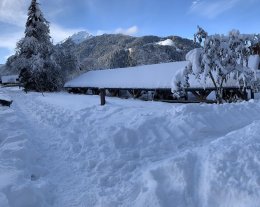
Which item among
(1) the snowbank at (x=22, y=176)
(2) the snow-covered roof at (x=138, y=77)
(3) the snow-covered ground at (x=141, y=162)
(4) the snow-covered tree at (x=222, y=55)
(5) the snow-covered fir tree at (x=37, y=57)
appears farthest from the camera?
(5) the snow-covered fir tree at (x=37, y=57)

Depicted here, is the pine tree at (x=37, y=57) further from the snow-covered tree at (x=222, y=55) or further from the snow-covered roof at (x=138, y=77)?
the snow-covered tree at (x=222, y=55)

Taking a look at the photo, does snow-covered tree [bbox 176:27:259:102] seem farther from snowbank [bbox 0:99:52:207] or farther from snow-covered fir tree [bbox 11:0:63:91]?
snow-covered fir tree [bbox 11:0:63:91]

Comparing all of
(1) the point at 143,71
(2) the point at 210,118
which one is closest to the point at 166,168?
(2) the point at 210,118

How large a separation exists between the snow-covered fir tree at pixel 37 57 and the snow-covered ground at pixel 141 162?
102 feet

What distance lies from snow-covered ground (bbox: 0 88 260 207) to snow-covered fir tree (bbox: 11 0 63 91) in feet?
102

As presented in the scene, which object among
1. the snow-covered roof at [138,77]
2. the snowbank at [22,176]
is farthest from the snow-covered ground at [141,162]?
the snow-covered roof at [138,77]

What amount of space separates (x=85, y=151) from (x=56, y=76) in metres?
35.8

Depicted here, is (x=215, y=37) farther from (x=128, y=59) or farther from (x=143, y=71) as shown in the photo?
(x=128, y=59)

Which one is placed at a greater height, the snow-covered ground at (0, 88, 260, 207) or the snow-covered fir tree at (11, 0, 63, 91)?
the snow-covered fir tree at (11, 0, 63, 91)

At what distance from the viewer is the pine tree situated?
41406mm

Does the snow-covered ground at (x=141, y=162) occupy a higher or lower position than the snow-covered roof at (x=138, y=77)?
lower

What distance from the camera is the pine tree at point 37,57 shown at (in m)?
41.4

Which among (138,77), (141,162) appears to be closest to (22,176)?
(141,162)

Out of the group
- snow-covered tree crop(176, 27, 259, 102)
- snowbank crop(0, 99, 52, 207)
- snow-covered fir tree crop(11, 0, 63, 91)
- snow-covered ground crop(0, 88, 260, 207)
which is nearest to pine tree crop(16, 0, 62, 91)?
snow-covered fir tree crop(11, 0, 63, 91)
